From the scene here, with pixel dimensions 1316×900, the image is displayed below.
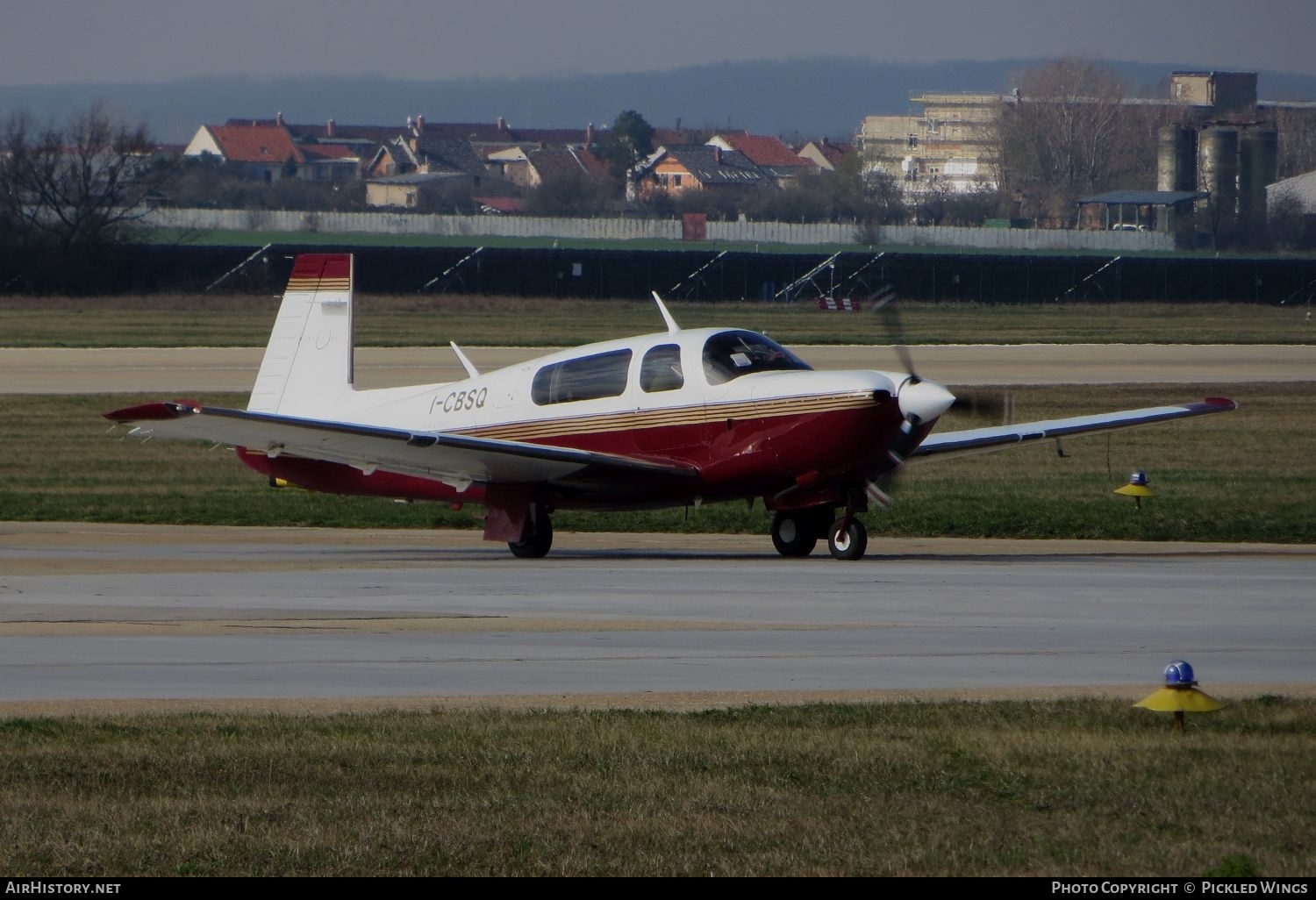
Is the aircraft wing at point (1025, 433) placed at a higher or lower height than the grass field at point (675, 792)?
higher

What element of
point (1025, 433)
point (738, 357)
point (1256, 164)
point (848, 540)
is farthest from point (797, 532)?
point (1256, 164)

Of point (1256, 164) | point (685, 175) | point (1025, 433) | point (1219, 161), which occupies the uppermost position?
point (685, 175)

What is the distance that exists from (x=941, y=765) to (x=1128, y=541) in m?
12.0

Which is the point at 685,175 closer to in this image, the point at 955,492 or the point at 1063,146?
the point at 1063,146

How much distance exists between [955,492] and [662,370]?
7026mm

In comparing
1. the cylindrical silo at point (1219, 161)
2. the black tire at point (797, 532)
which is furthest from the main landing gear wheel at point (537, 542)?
the cylindrical silo at point (1219, 161)

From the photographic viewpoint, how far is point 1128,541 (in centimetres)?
1920

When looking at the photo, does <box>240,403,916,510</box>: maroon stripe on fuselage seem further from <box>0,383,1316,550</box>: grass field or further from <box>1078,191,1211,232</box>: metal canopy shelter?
<box>1078,191,1211,232</box>: metal canopy shelter

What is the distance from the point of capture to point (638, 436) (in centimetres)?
1688

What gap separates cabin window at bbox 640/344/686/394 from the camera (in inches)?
659

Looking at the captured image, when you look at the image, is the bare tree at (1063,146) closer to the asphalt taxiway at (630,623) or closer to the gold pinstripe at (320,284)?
the gold pinstripe at (320,284)

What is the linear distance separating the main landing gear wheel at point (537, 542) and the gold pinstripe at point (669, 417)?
84cm

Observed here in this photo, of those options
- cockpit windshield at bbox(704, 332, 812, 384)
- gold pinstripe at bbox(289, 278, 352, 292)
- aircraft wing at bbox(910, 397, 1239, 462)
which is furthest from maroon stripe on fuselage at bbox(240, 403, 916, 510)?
gold pinstripe at bbox(289, 278, 352, 292)

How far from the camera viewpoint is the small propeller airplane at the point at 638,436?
15.9 metres
